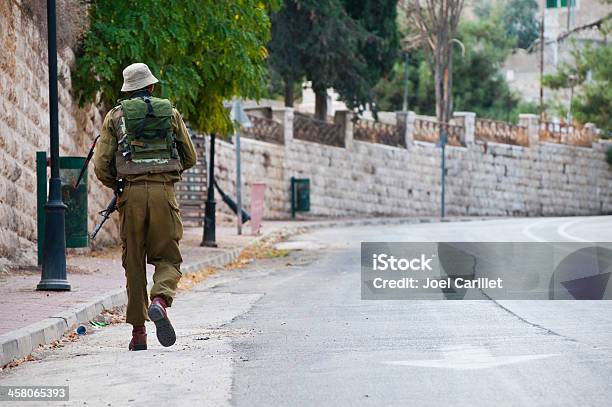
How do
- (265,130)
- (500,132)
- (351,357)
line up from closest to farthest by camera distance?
(351,357) < (265,130) < (500,132)

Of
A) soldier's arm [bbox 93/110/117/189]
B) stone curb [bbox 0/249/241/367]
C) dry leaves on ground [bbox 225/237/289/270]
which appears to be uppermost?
soldier's arm [bbox 93/110/117/189]

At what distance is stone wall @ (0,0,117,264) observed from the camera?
16562 mm

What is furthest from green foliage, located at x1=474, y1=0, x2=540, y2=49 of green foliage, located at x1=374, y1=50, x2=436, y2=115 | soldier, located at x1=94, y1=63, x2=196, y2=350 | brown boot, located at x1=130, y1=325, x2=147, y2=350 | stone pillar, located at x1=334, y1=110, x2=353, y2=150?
brown boot, located at x1=130, y1=325, x2=147, y2=350

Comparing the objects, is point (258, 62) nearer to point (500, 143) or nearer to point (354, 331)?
point (354, 331)

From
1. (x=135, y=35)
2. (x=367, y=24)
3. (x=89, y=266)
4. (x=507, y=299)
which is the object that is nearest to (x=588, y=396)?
(x=507, y=299)

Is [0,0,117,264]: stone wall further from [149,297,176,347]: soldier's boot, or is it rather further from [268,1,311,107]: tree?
[268,1,311,107]: tree

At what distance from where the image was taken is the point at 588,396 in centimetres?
680

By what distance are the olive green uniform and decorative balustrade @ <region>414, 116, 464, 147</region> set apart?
130ft

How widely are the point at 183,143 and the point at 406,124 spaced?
127 ft

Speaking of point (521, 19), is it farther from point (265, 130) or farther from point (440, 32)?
point (265, 130)

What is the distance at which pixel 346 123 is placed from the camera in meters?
44.9

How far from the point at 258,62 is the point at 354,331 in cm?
1279

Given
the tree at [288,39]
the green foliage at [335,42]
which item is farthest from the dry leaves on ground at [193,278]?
the tree at [288,39]

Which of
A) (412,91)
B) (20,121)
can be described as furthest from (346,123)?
(20,121)
